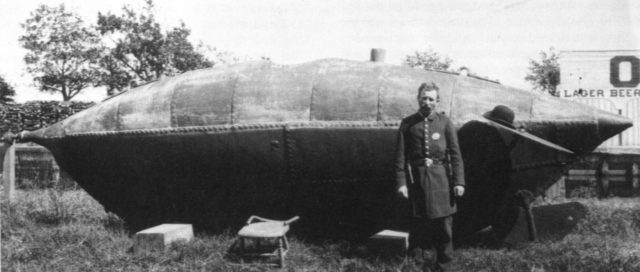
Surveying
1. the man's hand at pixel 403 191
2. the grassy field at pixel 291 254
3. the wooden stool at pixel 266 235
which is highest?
the man's hand at pixel 403 191

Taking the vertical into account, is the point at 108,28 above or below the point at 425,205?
above

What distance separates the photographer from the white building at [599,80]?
1641cm

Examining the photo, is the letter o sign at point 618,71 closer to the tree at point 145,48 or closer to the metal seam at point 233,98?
the metal seam at point 233,98

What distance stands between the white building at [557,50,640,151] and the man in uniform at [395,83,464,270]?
43.9 feet

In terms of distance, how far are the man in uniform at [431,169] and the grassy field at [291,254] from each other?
386mm

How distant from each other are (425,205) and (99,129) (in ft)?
12.8

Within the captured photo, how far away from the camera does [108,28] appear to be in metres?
41.0

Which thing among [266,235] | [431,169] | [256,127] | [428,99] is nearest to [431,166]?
[431,169]

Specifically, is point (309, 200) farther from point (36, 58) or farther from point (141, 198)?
point (36, 58)

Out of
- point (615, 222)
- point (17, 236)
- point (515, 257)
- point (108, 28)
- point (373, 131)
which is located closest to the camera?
point (515, 257)

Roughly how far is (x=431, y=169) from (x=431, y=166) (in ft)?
0.09

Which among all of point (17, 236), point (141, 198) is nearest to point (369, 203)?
point (141, 198)

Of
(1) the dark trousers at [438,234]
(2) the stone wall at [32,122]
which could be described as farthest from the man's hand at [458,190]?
(2) the stone wall at [32,122]

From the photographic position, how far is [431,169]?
4.45 meters
